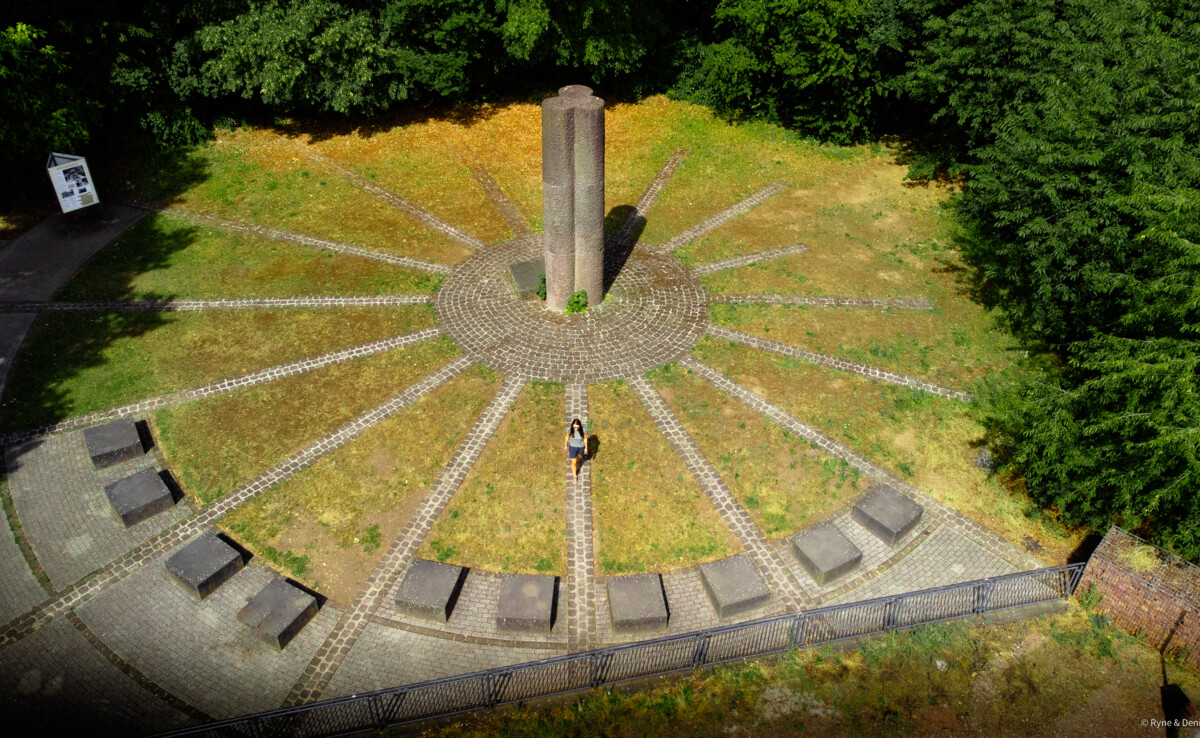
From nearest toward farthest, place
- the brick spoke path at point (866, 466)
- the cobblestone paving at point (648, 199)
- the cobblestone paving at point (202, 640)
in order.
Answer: the cobblestone paving at point (202, 640) → the brick spoke path at point (866, 466) → the cobblestone paving at point (648, 199)

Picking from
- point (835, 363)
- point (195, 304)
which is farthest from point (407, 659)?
point (195, 304)

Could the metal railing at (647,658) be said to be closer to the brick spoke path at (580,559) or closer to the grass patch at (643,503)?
the brick spoke path at (580,559)

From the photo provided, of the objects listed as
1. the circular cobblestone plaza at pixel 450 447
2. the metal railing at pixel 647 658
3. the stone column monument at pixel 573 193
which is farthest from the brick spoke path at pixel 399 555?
the stone column monument at pixel 573 193

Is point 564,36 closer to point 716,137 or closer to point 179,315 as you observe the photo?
point 716,137

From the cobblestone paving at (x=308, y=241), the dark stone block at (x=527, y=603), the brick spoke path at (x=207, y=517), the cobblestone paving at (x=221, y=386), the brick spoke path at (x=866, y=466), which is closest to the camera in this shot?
the dark stone block at (x=527, y=603)

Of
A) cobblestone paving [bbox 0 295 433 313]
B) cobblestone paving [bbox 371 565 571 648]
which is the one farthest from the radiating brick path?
cobblestone paving [bbox 371 565 571 648]

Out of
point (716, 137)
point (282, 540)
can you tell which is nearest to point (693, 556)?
point (282, 540)
